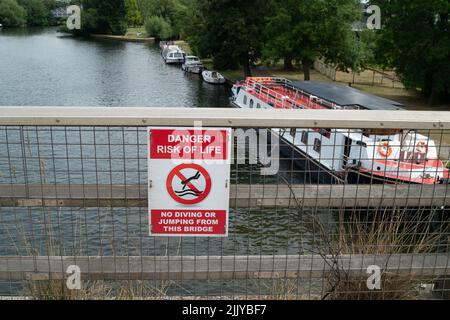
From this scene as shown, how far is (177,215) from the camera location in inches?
150

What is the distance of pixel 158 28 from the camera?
8931cm

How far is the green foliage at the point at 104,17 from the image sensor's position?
90375mm

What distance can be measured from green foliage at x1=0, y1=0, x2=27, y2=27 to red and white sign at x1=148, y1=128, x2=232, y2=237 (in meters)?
111

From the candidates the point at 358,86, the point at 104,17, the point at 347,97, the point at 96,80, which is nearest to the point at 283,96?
the point at 347,97

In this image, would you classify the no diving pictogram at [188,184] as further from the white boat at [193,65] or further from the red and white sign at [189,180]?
the white boat at [193,65]

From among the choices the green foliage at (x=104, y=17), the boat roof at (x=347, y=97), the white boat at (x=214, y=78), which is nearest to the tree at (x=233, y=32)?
the white boat at (x=214, y=78)

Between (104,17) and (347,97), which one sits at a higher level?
(104,17)

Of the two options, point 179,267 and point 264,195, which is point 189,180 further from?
point 179,267

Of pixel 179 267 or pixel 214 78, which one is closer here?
pixel 179 267

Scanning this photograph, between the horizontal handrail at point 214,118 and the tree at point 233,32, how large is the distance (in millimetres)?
43127

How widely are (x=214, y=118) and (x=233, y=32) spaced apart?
4386 centimetres
